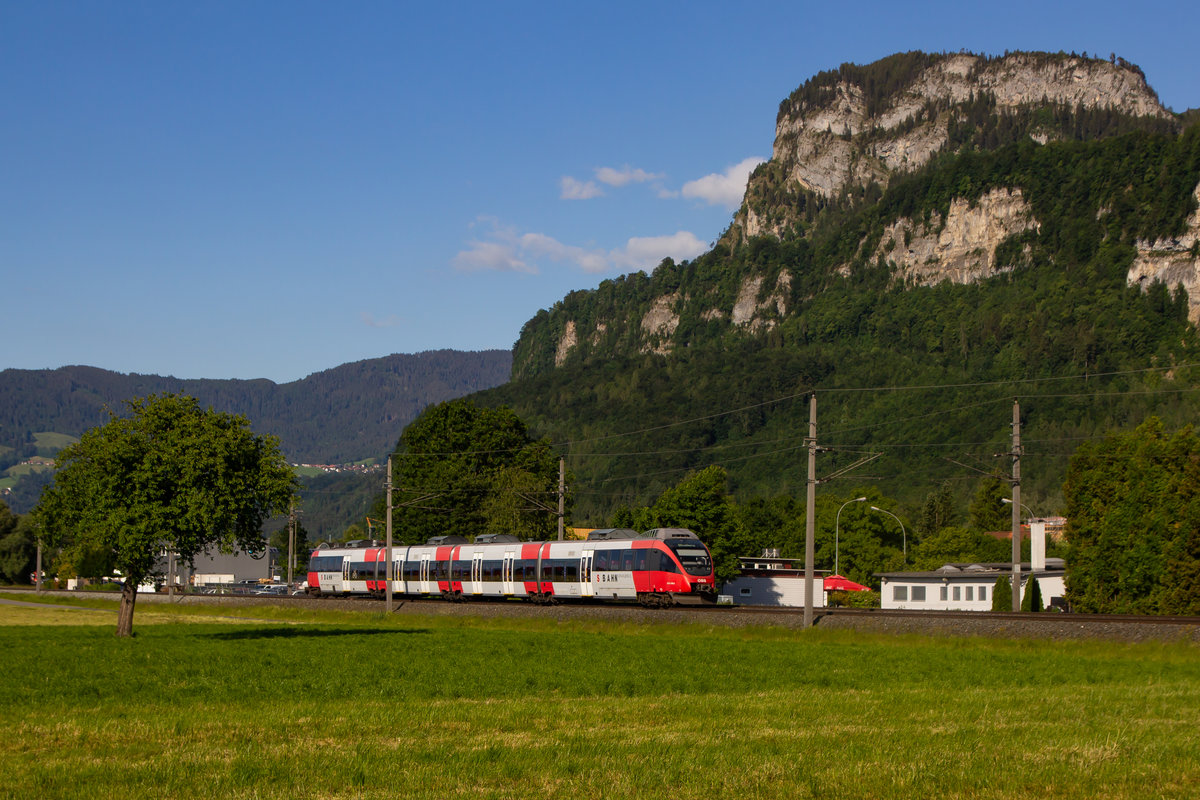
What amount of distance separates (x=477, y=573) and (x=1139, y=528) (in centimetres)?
4029

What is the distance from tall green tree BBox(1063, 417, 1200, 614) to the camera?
63.7m

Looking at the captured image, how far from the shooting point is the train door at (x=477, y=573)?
73.0 meters

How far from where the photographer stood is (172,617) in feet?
232

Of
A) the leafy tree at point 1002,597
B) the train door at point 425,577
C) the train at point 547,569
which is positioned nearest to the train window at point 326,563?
the train at point 547,569

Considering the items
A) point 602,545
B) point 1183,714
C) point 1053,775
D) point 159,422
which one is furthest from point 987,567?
point 1053,775

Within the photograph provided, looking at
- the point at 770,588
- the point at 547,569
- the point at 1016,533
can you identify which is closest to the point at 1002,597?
the point at 1016,533

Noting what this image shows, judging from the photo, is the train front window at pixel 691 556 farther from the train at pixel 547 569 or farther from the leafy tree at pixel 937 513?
the leafy tree at pixel 937 513

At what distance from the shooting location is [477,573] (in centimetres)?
7331

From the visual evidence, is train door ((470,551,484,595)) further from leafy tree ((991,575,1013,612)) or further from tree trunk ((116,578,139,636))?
leafy tree ((991,575,1013,612))

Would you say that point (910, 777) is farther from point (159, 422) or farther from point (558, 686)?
point (159, 422)

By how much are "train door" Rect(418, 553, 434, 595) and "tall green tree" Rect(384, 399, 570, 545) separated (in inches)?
829

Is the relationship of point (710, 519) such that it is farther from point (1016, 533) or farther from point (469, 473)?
point (1016, 533)

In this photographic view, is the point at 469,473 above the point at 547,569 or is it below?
above

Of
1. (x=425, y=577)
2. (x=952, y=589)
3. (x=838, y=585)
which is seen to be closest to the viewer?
(x=425, y=577)
